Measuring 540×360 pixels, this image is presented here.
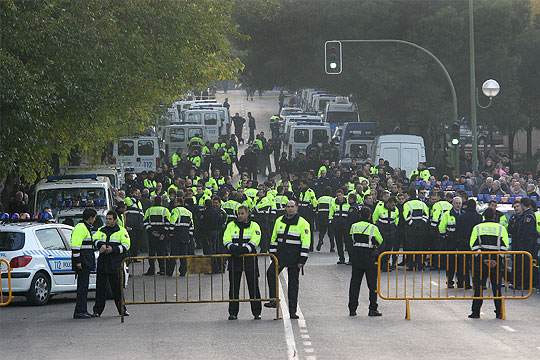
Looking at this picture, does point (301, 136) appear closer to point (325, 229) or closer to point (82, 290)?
point (325, 229)

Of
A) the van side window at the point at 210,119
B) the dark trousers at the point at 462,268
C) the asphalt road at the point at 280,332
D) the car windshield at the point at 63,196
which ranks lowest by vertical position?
the asphalt road at the point at 280,332

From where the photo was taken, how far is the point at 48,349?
12961 millimetres

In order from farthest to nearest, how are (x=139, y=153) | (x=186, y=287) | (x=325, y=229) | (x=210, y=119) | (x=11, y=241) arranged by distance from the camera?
(x=210, y=119), (x=139, y=153), (x=325, y=229), (x=186, y=287), (x=11, y=241)

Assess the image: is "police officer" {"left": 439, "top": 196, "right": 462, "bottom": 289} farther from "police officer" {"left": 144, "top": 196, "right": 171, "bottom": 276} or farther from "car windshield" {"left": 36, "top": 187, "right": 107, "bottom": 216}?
"car windshield" {"left": 36, "top": 187, "right": 107, "bottom": 216}

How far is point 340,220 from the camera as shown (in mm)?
23922

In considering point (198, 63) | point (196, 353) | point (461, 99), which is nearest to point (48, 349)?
point (196, 353)

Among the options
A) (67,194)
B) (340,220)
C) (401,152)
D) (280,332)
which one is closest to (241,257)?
(280,332)

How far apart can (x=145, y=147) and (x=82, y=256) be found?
945 inches

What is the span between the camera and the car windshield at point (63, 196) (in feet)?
74.9

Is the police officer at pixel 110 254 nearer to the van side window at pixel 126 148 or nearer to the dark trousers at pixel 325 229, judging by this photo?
the dark trousers at pixel 325 229

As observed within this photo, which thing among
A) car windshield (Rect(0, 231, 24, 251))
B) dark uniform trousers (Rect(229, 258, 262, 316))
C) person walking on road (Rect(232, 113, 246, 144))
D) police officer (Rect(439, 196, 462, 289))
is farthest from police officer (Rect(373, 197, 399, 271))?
person walking on road (Rect(232, 113, 246, 144))

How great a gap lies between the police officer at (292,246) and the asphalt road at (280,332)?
47 centimetres

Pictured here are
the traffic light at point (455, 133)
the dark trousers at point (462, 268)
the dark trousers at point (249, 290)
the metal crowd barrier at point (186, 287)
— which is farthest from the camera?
the traffic light at point (455, 133)

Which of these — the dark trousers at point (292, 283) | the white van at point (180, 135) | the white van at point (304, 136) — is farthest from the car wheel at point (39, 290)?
the white van at point (180, 135)
